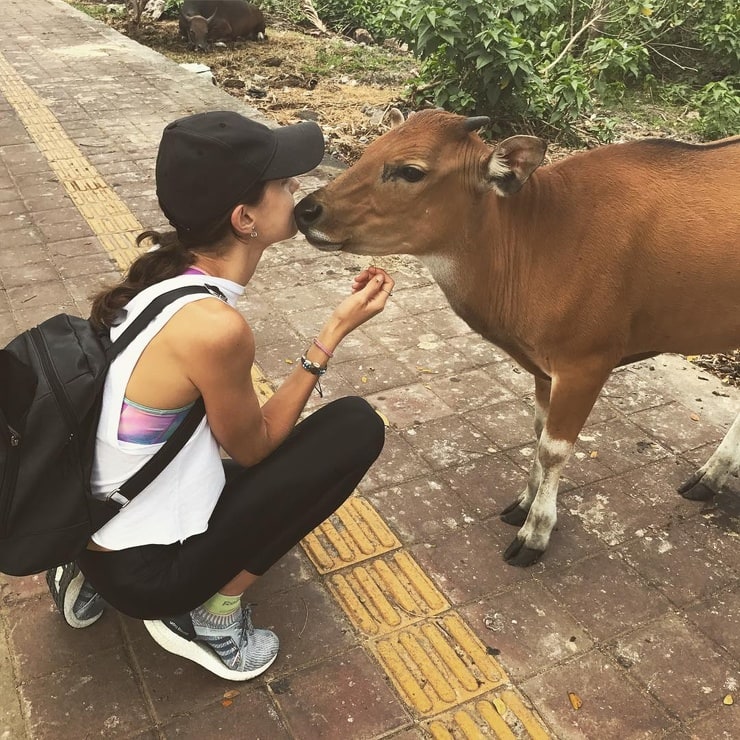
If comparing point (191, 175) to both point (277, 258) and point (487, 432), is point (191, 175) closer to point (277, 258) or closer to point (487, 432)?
point (487, 432)

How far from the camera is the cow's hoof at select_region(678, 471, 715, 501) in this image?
3875 millimetres

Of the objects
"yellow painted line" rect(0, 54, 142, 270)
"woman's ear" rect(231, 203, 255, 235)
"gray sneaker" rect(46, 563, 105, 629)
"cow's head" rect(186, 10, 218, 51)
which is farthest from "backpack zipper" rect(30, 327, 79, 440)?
"cow's head" rect(186, 10, 218, 51)

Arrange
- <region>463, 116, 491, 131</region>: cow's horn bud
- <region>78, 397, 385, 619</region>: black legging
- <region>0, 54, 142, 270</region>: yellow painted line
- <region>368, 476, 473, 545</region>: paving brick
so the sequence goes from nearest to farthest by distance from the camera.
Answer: <region>78, 397, 385, 619</region>: black legging < <region>463, 116, 491, 131</region>: cow's horn bud < <region>368, 476, 473, 545</region>: paving brick < <region>0, 54, 142, 270</region>: yellow painted line

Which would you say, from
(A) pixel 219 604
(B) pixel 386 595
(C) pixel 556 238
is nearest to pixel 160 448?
(A) pixel 219 604

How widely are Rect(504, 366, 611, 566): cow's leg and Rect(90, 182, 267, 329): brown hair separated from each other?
157cm

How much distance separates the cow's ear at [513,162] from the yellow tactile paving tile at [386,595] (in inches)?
64.1

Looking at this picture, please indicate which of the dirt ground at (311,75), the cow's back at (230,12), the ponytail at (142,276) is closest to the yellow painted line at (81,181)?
the dirt ground at (311,75)

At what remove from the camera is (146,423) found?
2.38 metres

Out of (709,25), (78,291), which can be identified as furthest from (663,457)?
(709,25)

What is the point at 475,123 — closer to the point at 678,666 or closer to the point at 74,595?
the point at 678,666

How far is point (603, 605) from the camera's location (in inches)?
129

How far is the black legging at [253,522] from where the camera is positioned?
102 inches

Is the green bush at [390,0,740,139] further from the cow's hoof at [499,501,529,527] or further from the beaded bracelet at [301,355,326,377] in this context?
the beaded bracelet at [301,355,326,377]

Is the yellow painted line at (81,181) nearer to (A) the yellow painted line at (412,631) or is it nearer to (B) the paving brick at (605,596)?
(A) the yellow painted line at (412,631)
